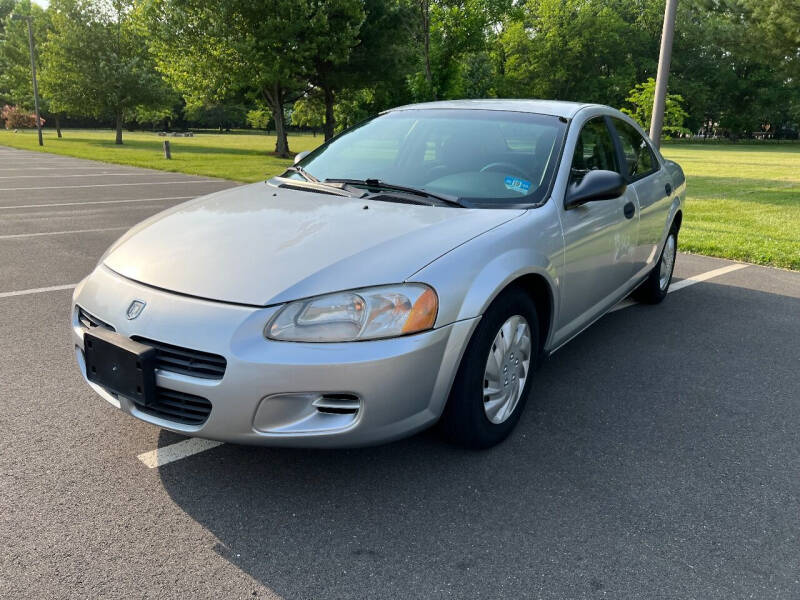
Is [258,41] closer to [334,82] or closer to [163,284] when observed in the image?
[334,82]

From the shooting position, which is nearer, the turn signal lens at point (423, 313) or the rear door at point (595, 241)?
the turn signal lens at point (423, 313)

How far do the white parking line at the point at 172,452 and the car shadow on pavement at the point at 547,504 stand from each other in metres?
0.06

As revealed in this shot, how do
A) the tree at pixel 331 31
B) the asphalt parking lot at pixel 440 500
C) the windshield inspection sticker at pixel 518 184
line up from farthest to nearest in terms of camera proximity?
the tree at pixel 331 31
the windshield inspection sticker at pixel 518 184
the asphalt parking lot at pixel 440 500

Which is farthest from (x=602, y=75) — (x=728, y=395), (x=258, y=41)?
(x=728, y=395)

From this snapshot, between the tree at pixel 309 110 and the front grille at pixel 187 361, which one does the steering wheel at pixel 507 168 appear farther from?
the tree at pixel 309 110

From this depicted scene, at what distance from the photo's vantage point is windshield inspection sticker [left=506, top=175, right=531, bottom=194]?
3309 mm

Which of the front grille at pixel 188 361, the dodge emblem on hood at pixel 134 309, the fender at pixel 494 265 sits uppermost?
the fender at pixel 494 265

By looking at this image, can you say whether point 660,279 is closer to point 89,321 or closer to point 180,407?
point 180,407

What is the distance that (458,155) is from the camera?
3.62 m

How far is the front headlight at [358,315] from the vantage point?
2.34 meters

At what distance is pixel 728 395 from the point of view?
365 cm

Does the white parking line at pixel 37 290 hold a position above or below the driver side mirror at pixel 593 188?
below

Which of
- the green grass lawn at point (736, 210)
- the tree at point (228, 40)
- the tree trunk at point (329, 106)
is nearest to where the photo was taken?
the green grass lawn at point (736, 210)

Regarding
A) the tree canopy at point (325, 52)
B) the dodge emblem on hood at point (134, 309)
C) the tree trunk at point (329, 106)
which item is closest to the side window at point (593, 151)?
the dodge emblem on hood at point (134, 309)
